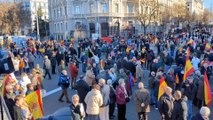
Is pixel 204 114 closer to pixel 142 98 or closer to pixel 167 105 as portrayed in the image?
pixel 167 105

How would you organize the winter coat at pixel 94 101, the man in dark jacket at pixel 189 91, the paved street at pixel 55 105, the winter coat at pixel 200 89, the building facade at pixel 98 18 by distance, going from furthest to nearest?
the building facade at pixel 98 18 → the paved street at pixel 55 105 → the winter coat at pixel 200 89 → the man in dark jacket at pixel 189 91 → the winter coat at pixel 94 101

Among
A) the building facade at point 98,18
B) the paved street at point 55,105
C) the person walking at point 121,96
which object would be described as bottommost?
the paved street at point 55,105

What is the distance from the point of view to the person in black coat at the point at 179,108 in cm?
707

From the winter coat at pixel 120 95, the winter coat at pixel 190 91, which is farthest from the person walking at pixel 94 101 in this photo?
the winter coat at pixel 190 91

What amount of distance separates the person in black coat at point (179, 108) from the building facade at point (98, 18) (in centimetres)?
4447

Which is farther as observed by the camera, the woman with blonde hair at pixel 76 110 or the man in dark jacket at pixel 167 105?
the man in dark jacket at pixel 167 105

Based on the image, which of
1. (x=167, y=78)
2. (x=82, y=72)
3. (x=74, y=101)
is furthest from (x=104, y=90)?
(x=82, y=72)

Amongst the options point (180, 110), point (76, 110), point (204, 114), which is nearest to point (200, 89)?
point (180, 110)

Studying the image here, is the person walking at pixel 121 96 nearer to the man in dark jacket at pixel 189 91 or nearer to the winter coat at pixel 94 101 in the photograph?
the winter coat at pixel 94 101

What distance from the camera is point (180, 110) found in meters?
7.11

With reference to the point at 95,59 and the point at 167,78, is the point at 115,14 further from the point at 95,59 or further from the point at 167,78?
the point at 167,78

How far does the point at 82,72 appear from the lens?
18.2 meters

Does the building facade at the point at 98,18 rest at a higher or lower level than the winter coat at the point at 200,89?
higher

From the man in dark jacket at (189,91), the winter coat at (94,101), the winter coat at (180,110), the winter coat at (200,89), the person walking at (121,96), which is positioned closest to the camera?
the winter coat at (180,110)
